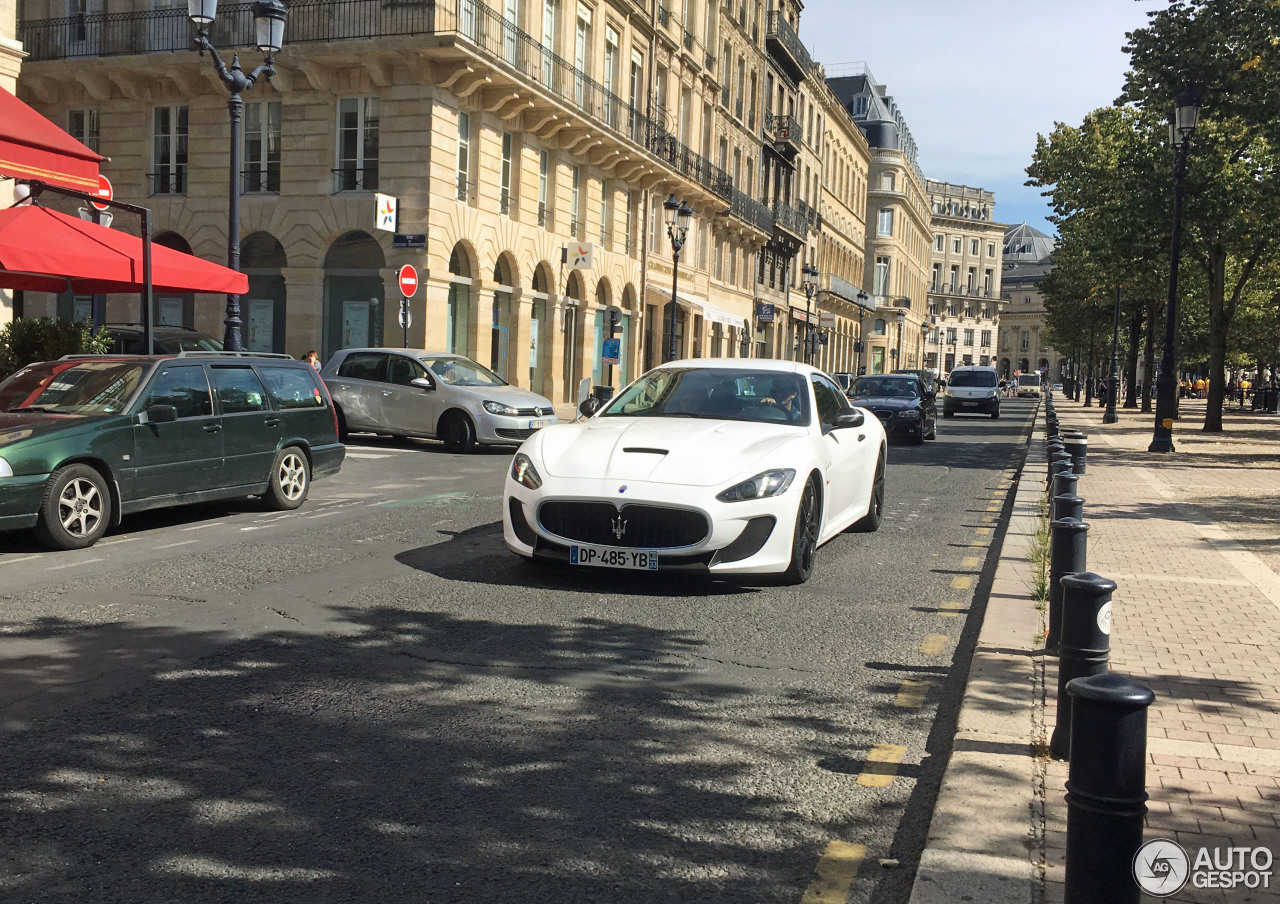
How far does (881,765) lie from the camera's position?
4.38m

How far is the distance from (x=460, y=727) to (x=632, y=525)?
2.74m

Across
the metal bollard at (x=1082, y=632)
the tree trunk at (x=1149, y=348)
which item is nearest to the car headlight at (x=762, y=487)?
the metal bollard at (x=1082, y=632)

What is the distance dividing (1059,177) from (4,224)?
133 ft

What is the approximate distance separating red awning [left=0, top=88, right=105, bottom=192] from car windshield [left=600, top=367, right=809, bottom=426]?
7646mm

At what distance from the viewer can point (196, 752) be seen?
4258 millimetres

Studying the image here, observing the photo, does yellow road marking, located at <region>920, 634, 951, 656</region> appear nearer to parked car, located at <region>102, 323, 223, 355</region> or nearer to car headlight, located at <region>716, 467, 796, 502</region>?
car headlight, located at <region>716, 467, 796, 502</region>

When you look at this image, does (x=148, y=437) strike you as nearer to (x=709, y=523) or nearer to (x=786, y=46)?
(x=709, y=523)

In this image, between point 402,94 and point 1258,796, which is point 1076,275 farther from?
point 1258,796

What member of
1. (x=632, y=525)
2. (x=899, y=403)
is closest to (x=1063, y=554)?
(x=632, y=525)

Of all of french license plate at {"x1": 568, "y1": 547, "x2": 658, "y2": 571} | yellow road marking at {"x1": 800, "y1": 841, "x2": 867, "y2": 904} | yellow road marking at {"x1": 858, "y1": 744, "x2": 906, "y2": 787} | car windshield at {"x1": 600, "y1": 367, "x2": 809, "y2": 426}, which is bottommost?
yellow road marking at {"x1": 800, "y1": 841, "x2": 867, "y2": 904}

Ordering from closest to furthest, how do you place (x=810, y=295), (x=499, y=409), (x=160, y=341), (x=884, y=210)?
1. (x=160, y=341)
2. (x=499, y=409)
3. (x=810, y=295)
4. (x=884, y=210)

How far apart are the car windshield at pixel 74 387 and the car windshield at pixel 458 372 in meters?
9.37

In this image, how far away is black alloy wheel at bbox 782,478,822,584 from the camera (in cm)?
769

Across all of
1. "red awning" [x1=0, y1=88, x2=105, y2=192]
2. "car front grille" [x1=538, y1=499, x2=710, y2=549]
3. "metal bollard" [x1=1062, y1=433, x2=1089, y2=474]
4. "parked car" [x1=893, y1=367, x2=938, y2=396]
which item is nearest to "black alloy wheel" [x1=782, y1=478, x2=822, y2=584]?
"car front grille" [x1=538, y1=499, x2=710, y2=549]
